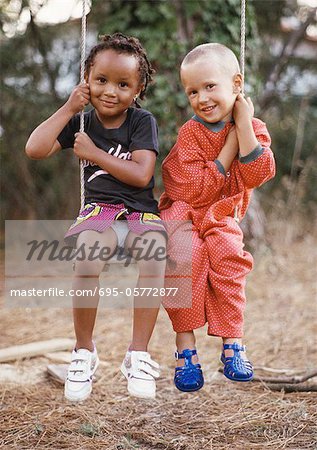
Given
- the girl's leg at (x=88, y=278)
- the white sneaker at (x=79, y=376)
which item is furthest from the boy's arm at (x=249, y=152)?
the white sneaker at (x=79, y=376)

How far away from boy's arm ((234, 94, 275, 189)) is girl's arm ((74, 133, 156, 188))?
1.18 ft

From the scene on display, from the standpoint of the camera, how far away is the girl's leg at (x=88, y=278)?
2.43 m

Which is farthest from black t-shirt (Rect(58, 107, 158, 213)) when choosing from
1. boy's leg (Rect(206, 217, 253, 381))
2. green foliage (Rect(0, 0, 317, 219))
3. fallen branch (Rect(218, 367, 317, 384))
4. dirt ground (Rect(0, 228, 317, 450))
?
green foliage (Rect(0, 0, 317, 219))

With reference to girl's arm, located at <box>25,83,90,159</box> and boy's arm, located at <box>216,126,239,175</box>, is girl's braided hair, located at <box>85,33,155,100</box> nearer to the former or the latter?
girl's arm, located at <box>25,83,90,159</box>

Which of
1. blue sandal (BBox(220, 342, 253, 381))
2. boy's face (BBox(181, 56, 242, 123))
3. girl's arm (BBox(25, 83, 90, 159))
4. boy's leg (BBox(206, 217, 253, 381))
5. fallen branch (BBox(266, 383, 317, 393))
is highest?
boy's face (BBox(181, 56, 242, 123))

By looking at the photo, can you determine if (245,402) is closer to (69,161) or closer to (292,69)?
(69,161)

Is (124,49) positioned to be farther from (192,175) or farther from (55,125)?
(192,175)

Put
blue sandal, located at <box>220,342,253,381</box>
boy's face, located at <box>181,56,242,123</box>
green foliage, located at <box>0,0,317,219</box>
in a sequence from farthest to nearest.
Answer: green foliage, located at <box>0,0,317,219</box> → boy's face, located at <box>181,56,242,123</box> → blue sandal, located at <box>220,342,253,381</box>

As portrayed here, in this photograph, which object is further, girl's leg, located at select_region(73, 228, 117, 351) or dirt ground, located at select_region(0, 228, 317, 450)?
dirt ground, located at select_region(0, 228, 317, 450)

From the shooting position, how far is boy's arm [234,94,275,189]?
2.51 meters

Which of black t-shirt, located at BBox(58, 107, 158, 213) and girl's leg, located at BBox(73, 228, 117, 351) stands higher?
black t-shirt, located at BBox(58, 107, 158, 213)

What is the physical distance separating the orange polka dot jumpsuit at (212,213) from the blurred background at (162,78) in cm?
271

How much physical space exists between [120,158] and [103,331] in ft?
7.58

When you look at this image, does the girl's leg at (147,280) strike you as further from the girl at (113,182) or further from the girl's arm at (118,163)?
the girl's arm at (118,163)
